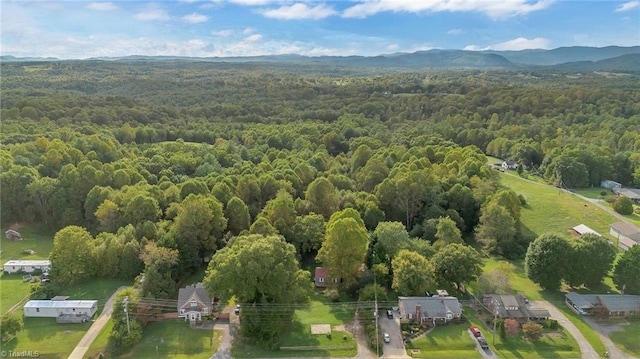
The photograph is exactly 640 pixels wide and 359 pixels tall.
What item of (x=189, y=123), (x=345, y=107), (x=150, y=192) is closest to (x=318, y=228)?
(x=150, y=192)

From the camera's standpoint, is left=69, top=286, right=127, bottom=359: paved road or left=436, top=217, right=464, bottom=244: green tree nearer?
left=69, top=286, right=127, bottom=359: paved road

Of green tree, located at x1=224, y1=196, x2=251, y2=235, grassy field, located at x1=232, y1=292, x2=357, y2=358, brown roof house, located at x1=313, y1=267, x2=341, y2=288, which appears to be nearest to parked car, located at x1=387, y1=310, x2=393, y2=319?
grassy field, located at x1=232, y1=292, x2=357, y2=358

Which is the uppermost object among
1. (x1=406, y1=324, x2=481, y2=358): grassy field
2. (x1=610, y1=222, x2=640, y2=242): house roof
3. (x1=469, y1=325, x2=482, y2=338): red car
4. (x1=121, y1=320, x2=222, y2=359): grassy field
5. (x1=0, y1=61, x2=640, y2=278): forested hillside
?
(x1=0, y1=61, x2=640, y2=278): forested hillside

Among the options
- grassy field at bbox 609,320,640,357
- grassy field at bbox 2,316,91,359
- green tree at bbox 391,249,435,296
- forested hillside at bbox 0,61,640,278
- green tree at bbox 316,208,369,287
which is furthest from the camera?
forested hillside at bbox 0,61,640,278

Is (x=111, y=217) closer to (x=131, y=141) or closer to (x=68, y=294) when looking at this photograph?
(x=68, y=294)

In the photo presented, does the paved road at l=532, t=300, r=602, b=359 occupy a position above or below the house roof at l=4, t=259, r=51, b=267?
below

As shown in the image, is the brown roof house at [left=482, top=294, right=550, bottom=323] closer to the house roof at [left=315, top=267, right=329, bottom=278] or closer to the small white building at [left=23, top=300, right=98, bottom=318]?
the house roof at [left=315, top=267, right=329, bottom=278]
